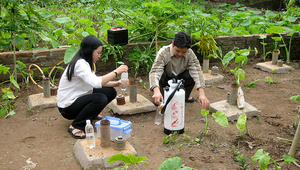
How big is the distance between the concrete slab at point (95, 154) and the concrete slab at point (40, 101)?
1.14 m

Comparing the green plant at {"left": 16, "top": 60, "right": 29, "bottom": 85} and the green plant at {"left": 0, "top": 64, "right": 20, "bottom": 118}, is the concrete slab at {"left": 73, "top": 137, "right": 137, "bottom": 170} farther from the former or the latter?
the green plant at {"left": 16, "top": 60, "right": 29, "bottom": 85}

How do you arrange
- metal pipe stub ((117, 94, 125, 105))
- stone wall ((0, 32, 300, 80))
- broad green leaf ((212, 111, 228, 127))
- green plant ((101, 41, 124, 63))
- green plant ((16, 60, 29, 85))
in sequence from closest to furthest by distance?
broad green leaf ((212, 111, 228, 127))
metal pipe stub ((117, 94, 125, 105))
green plant ((16, 60, 29, 85))
stone wall ((0, 32, 300, 80))
green plant ((101, 41, 124, 63))

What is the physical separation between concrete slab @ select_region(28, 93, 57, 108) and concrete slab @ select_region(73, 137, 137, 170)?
1.14 meters

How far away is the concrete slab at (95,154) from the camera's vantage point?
8.00 feet

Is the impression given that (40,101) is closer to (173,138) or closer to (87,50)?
(87,50)

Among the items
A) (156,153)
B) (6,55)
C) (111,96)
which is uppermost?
(6,55)

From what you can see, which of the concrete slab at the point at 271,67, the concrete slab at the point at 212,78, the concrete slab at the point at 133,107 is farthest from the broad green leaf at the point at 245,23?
the concrete slab at the point at 133,107

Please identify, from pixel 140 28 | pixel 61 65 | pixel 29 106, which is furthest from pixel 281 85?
pixel 29 106

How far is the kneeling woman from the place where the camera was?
2.83m

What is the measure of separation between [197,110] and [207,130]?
24.1 inches

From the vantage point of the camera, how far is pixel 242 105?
3455mm

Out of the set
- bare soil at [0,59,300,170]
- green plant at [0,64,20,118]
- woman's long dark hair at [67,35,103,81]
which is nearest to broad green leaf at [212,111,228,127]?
bare soil at [0,59,300,170]

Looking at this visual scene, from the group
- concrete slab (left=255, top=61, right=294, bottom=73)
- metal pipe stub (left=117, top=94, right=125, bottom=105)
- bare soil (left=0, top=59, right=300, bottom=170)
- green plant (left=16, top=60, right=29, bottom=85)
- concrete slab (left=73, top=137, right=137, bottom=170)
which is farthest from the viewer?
concrete slab (left=255, top=61, right=294, bottom=73)

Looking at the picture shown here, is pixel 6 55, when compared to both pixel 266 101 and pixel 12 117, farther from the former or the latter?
pixel 266 101
